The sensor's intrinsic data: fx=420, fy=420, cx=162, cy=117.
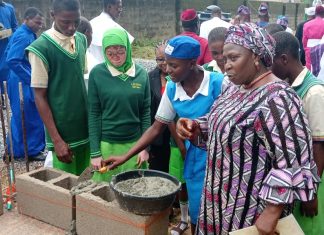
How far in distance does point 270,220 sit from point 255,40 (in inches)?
31.8

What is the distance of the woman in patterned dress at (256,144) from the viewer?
1814mm

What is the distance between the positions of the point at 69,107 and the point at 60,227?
2.98 ft

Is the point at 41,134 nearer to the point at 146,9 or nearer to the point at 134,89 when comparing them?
the point at 134,89

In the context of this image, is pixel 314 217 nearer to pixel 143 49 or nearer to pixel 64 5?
pixel 64 5

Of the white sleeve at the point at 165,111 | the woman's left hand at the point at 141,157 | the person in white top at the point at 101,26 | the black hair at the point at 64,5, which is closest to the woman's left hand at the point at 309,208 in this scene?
the white sleeve at the point at 165,111

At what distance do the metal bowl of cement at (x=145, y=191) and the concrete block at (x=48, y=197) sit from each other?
45 centimetres

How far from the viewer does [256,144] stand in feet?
6.20

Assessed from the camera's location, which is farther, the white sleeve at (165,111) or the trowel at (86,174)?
the trowel at (86,174)

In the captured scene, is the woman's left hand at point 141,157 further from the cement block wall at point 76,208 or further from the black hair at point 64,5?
the black hair at point 64,5

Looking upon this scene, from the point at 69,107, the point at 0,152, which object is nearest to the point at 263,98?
the point at 69,107

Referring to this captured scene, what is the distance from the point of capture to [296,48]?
2.38m

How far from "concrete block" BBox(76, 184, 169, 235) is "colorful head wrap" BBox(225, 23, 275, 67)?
1276mm

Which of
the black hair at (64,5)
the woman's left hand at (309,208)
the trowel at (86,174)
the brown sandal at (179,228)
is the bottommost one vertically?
the brown sandal at (179,228)

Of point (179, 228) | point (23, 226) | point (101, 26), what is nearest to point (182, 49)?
point (179, 228)
